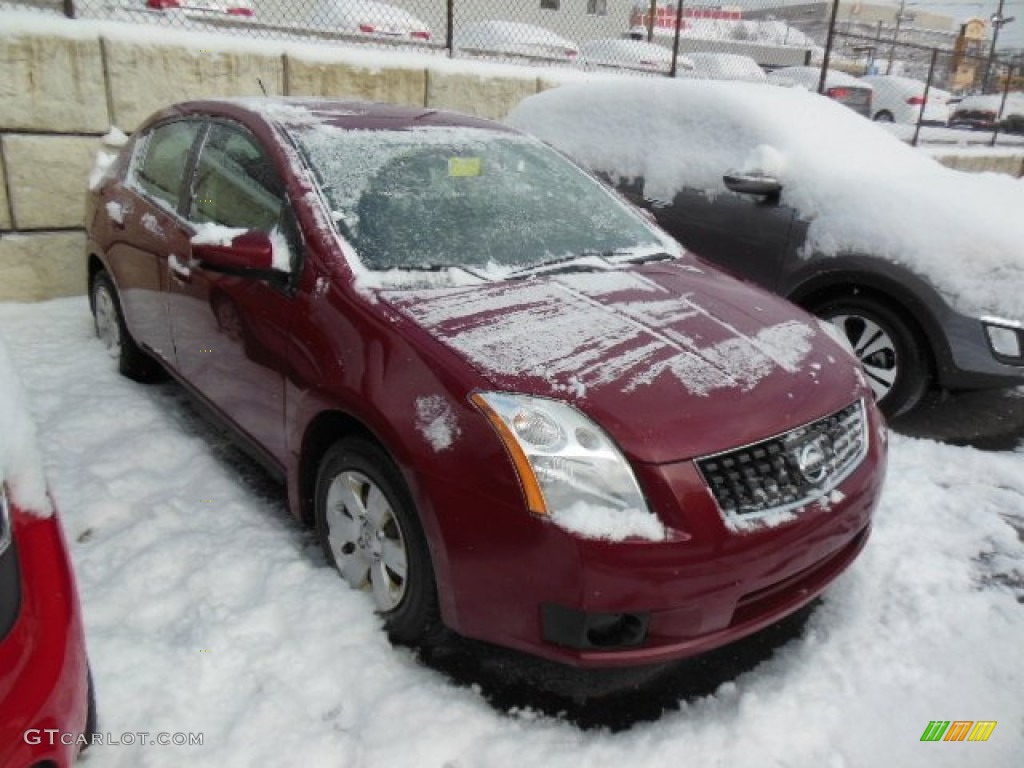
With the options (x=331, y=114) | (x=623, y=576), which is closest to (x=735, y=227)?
(x=331, y=114)

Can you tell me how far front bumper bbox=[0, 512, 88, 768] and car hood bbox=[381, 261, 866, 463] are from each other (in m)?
1.00

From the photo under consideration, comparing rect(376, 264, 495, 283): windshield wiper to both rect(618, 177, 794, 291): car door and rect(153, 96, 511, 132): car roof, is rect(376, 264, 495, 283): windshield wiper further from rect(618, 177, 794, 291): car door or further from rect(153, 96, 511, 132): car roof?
rect(618, 177, 794, 291): car door

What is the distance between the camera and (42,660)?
138 cm

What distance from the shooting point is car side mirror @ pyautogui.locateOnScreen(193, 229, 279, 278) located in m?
2.48

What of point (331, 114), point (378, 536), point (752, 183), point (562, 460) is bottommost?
point (378, 536)

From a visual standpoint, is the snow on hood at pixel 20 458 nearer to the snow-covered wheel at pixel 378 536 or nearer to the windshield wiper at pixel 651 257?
the snow-covered wheel at pixel 378 536

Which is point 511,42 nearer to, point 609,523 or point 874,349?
point 874,349

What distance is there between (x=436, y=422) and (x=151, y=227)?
219cm

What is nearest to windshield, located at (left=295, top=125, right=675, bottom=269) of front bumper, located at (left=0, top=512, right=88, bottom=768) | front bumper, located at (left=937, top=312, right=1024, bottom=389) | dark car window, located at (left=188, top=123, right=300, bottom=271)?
dark car window, located at (left=188, top=123, right=300, bottom=271)

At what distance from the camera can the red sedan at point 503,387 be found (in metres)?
1.89

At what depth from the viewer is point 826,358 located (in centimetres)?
245

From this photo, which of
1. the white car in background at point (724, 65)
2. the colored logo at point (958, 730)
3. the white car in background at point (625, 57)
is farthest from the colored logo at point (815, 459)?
the white car in background at point (724, 65)

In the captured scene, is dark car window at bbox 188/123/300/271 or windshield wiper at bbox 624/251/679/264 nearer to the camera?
dark car window at bbox 188/123/300/271

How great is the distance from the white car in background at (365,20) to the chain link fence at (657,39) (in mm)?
20
